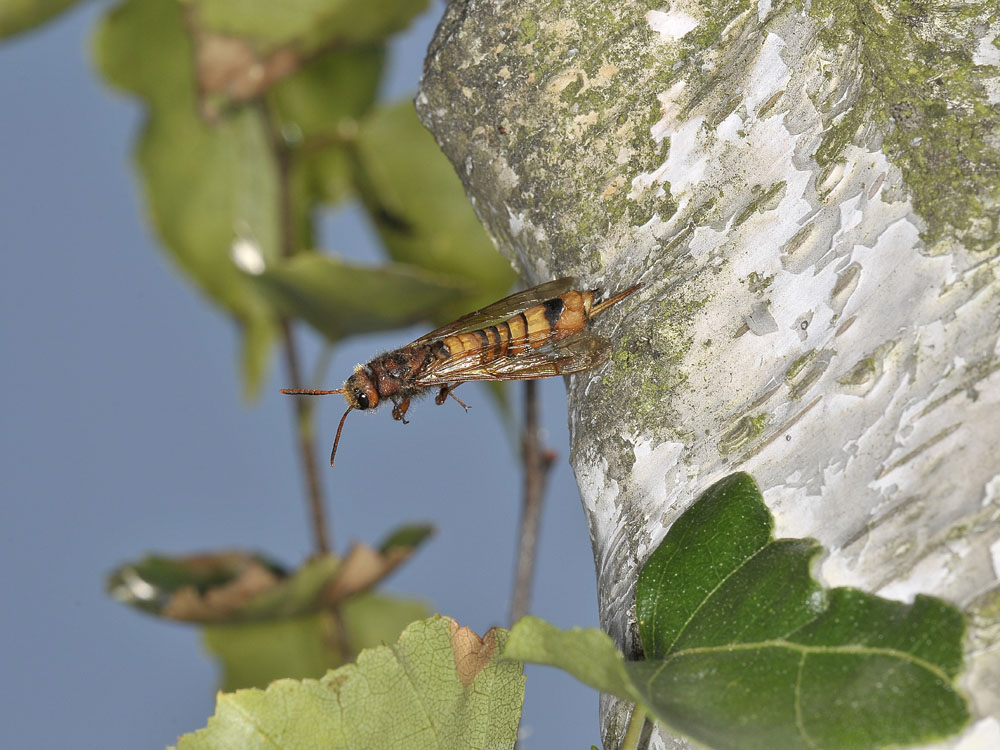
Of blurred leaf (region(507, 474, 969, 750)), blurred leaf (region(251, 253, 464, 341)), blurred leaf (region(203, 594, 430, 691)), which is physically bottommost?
blurred leaf (region(507, 474, 969, 750))

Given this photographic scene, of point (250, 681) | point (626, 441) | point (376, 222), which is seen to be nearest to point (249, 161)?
point (376, 222)

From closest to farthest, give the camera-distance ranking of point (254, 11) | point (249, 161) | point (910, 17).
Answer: point (910, 17) < point (254, 11) < point (249, 161)

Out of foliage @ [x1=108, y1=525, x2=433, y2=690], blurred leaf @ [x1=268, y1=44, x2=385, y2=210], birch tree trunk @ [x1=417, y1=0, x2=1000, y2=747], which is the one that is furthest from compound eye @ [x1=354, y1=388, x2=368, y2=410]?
blurred leaf @ [x1=268, y1=44, x2=385, y2=210]

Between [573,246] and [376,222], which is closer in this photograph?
[573,246]

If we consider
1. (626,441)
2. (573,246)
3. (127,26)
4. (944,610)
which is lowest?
(944,610)

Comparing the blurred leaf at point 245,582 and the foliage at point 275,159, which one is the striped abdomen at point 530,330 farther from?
the blurred leaf at point 245,582

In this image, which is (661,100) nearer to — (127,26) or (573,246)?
(573,246)

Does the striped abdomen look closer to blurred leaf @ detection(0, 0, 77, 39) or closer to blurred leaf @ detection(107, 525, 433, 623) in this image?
blurred leaf @ detection(107, 525, 433, 623)

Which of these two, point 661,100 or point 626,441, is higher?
point 661,100
